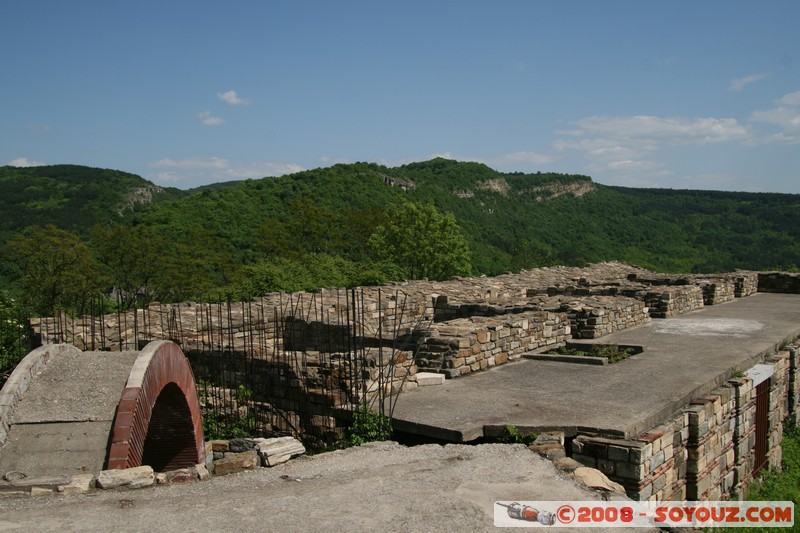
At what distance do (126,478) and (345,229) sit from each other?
1673 inches

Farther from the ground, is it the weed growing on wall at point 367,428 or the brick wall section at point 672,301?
the brick wall section at point 672,301

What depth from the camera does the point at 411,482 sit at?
5.15m

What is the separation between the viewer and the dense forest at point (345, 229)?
27.3m

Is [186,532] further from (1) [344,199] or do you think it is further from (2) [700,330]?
(1) [344,199]

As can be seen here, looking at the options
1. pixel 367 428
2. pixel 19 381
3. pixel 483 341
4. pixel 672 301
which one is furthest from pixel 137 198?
pixel 19 381

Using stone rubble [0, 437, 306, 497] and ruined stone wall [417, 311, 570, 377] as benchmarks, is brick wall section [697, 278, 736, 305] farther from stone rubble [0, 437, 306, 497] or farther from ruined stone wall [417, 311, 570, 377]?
stone rubble [0, 437, 306, 497]

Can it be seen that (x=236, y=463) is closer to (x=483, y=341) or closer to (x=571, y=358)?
(x=483, y=341)

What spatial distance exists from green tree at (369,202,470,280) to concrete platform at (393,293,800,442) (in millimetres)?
25746

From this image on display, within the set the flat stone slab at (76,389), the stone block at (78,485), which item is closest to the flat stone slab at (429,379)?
the flat stone slab at (76,389)

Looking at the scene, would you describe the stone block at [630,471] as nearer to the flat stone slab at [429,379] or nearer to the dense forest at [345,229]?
the flat stone slab at [429,379]

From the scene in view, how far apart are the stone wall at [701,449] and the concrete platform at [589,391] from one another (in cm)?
20

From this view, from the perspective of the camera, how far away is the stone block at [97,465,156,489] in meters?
4.68

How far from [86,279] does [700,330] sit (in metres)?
22.5

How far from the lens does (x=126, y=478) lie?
477cm
